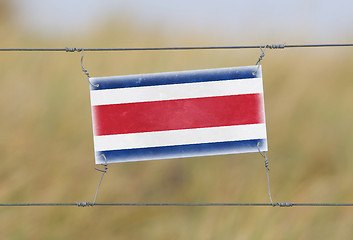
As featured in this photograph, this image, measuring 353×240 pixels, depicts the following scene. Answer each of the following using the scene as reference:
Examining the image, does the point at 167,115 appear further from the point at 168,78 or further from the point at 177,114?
the point at 168,78

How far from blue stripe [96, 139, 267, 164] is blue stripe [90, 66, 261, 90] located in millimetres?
502

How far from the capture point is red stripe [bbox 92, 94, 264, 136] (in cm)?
410

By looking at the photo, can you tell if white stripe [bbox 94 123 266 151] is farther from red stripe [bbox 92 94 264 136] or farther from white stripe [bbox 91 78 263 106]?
white stripe [bbox 91 78 263 106]

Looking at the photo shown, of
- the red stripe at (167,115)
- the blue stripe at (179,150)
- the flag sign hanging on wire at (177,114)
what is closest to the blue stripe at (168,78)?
the flag sign hanging on wire at (177,114)

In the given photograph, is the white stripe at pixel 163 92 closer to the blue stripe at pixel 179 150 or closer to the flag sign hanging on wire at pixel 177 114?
the flag sign hanging on wire at pixel 177 114

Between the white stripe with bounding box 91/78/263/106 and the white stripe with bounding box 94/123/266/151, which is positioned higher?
the white stripe with bounding box 91/78/263/106

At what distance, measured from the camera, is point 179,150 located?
13.4 feet

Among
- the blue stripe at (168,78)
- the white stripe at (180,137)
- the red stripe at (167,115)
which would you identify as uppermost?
the blue stripe at (168,78)

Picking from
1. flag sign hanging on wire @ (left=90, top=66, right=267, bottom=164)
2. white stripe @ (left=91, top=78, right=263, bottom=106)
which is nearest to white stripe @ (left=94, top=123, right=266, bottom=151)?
Result: flag sign hanging on wire @ (left=90, top=66, right=267, bottom=164)

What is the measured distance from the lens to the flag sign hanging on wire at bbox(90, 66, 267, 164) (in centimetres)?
408

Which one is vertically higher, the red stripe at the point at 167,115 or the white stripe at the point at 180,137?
the red stripe at the point at 167,115

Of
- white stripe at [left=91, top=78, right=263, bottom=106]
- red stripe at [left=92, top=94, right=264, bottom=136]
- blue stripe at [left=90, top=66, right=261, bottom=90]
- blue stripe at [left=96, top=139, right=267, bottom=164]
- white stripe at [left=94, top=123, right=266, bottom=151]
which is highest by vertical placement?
blue stripe at [left=90, top=66, right=261, bottom=90]

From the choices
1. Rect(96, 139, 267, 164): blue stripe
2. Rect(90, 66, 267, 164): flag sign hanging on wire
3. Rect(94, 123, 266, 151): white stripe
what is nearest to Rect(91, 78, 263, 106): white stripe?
Rect(90, 66, 267, 164): flag sign hanging on wire

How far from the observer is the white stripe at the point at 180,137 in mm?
4074
